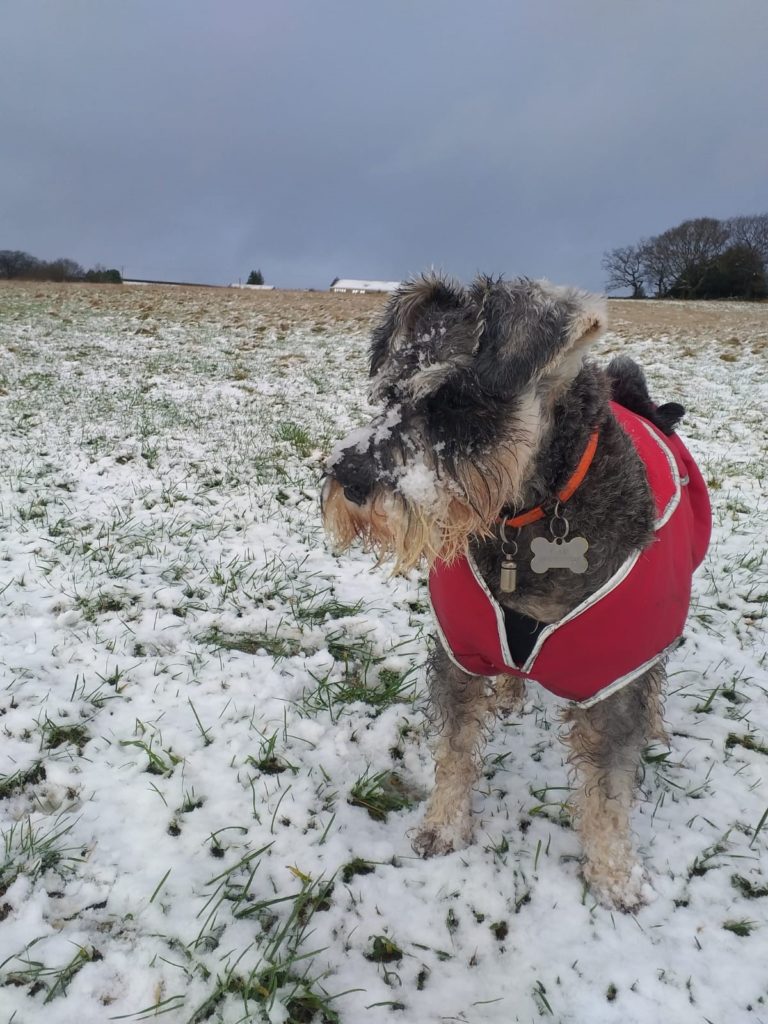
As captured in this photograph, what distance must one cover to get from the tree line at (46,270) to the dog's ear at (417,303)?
56.6 metres

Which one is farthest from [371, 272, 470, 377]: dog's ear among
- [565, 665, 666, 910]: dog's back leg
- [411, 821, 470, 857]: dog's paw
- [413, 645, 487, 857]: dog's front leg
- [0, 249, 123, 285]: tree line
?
[0, 249, 123, 285]: tree line

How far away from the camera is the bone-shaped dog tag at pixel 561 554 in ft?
7.67

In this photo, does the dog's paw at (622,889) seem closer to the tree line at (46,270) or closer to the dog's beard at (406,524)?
the dog's beard at (406,524)

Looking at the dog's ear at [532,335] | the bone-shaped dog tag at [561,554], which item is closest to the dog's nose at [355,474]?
the dog's ear at [532,335]

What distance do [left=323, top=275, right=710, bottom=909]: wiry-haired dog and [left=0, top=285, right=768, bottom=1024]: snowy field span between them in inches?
14.9

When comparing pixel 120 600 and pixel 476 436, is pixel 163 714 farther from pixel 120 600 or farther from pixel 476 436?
pixel 476 436

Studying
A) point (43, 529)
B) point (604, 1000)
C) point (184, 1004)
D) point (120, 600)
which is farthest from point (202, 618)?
point (604, 1000)

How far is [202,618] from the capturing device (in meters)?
4.17

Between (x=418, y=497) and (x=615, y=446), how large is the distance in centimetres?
83

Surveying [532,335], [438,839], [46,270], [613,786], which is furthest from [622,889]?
[46,270]

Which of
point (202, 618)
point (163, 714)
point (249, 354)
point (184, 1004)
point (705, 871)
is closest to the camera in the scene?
point (184, 1004)

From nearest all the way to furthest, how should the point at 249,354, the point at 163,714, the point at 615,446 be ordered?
the point at 615,446 < the point at 163,714 < the point at 249,354

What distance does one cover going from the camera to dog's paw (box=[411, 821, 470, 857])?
2.81m

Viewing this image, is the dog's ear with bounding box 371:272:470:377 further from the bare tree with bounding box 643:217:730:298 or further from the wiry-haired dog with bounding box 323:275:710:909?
the bare tree with bounding box 643:217:730:298
